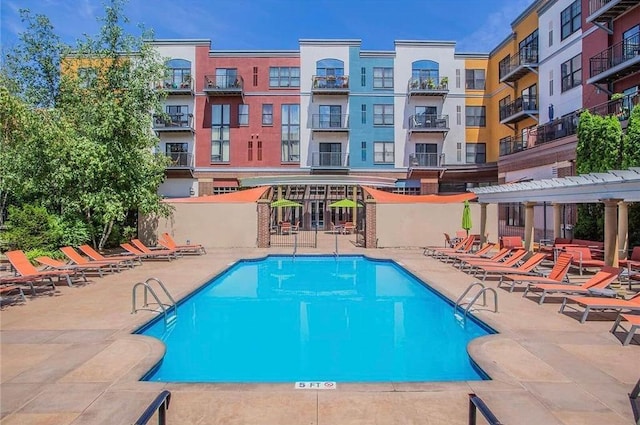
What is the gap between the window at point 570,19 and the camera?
24031 mm

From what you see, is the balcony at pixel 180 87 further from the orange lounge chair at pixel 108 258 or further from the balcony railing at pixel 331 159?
the orange lounge chair at pixel 108 258

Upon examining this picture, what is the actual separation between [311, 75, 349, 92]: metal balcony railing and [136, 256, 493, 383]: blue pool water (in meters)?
23.8

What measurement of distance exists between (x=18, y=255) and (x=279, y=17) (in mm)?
23849

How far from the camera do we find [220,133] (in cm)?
3456

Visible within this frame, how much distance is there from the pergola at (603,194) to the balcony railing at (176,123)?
25.5 metres

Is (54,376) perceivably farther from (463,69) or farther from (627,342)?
(463,69)

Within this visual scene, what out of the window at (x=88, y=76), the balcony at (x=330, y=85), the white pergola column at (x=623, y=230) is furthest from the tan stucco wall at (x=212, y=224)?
the balcony at (x=330, y=85)

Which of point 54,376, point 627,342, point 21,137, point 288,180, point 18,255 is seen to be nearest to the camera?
point 54,376

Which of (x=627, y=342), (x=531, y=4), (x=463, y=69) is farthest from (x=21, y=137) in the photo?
(x=463, y=69)

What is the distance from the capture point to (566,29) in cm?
2508

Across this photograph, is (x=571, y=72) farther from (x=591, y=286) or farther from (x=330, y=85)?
(x=591, y=286)

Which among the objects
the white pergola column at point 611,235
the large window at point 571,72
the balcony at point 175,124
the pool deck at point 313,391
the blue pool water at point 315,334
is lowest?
the blue pool water at point 315,334

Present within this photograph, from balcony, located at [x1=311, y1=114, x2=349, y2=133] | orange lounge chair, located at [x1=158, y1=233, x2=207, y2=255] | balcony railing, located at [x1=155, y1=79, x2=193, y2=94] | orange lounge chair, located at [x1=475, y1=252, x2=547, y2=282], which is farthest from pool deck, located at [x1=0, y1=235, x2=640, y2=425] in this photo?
balcony railing, located at [x1=155, y1=79, x2=193, y2=94]

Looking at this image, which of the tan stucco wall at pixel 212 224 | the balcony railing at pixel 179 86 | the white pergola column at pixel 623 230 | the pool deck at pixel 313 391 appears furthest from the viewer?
the balcony railing at pixel 179 86
